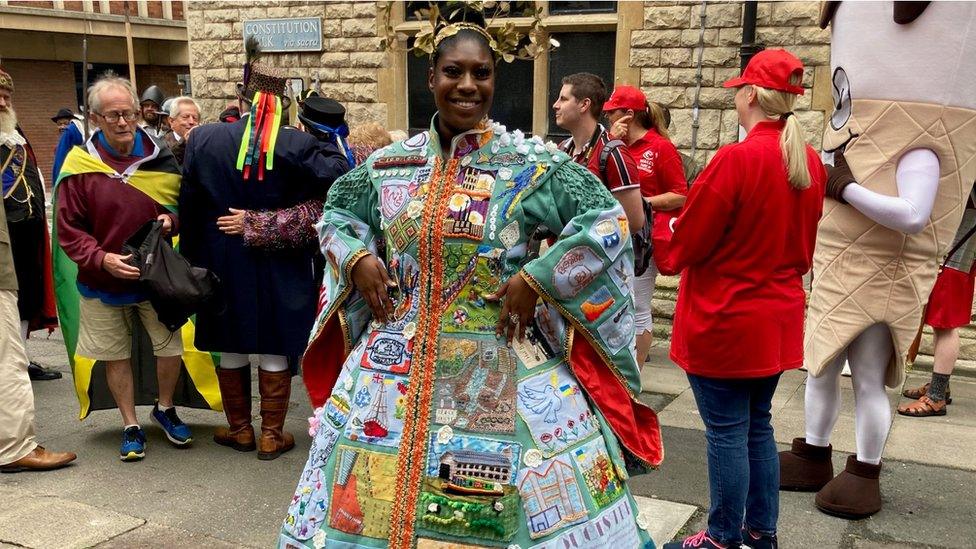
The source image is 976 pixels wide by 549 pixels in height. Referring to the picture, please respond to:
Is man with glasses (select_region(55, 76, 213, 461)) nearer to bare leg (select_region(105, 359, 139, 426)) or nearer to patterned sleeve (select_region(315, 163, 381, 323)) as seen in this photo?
bare leg (select_region(105, 359, 139, 426))

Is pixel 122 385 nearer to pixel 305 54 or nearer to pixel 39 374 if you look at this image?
pixel 39 374

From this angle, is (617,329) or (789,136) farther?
(789,136)

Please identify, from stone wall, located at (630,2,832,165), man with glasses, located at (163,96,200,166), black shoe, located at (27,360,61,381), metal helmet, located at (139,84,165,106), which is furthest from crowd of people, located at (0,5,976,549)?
metal helmet, located at (139,84,165,106)

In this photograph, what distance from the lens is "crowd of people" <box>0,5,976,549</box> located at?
2.35 metres

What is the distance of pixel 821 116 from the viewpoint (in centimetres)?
759

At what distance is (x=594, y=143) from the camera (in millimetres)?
4672

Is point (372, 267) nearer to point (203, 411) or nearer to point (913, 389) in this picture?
point (203, 411)

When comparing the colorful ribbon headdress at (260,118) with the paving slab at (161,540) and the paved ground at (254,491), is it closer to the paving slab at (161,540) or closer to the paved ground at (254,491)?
the paved ground at (254,491)

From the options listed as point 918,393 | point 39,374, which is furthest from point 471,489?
point 39,374

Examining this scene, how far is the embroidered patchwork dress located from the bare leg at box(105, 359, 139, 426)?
2.76m

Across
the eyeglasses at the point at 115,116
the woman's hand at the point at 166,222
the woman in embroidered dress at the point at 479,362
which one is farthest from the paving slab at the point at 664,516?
the eyeglasses at the point at 115,116

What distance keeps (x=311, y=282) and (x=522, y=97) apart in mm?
5418

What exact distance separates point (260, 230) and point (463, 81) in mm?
2455

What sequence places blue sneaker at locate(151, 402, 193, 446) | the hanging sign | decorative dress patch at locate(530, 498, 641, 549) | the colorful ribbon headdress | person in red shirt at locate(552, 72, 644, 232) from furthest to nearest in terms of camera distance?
the hanging sign < blue sneaker at locate(151, 402, 193, 446) < the colorful ribbon headdress < person in red shirt at locate(552, 72, 644, 232) < decorative dress patch at locate(530, 498, 641, 549)
